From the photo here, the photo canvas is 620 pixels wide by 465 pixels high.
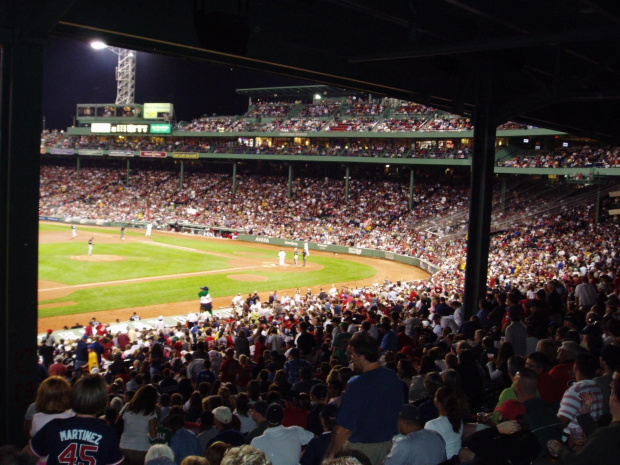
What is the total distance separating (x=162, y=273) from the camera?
111ft

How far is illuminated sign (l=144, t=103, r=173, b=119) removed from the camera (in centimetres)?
6844

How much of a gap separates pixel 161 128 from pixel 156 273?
37159 millimetres

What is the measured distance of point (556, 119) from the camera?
19469 millimetres

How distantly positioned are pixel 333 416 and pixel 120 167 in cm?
7263

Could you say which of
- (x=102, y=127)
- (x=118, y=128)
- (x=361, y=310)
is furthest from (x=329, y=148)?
(x=361, y=310)

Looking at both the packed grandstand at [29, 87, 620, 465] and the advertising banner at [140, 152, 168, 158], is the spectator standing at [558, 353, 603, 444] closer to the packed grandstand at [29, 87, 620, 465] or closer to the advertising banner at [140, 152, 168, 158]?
the packed grandstand at [29, 87, 620, 465]

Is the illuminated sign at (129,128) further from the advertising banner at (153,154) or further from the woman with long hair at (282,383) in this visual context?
the woman with long hair at (282,383)

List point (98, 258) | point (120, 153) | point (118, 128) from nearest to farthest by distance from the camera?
1. point (98, 258)
2. point (120, 153)
3. point (118, 128)

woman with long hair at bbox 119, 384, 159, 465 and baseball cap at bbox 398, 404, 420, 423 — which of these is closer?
baseball cap at bbox 398, 404, 420, 423

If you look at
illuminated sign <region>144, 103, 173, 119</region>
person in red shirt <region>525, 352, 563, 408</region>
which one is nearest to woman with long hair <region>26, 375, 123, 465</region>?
person in red shirt <region>525, 352, 563, 408</region>

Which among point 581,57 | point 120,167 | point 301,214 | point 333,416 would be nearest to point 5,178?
point 333,416

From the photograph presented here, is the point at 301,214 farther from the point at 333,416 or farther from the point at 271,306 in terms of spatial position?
the point at 333,416

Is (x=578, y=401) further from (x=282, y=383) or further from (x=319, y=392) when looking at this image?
(x=282, y=383)

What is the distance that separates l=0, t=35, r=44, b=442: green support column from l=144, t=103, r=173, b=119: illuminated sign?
63.5m
